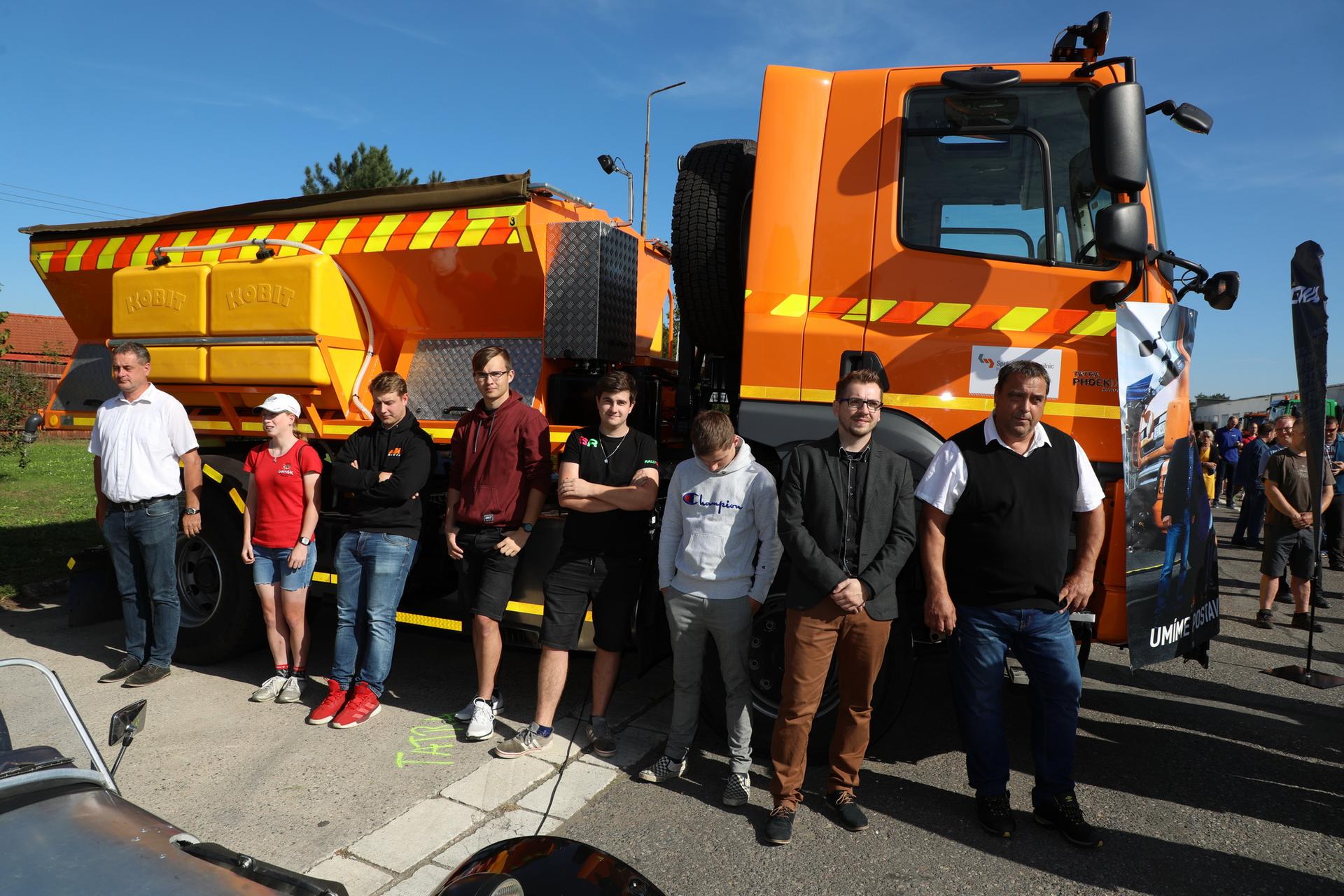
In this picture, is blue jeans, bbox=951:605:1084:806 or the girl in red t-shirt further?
the girl in red t-shirt

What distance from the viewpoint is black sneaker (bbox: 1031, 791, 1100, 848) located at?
3236 mm

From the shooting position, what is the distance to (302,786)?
142 inches

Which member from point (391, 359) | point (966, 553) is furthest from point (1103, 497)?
point (391, 359)

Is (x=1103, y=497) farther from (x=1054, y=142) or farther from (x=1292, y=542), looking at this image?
(x=1292, y=542)

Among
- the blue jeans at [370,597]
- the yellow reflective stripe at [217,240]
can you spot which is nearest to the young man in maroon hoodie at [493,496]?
the blue jeans at [370,597]

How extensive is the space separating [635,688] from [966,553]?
236 centimetres

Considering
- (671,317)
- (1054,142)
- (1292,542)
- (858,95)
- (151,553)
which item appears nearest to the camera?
(1054,142)

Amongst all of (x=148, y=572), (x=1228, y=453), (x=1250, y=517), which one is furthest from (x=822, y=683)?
(x=1228, y=453)

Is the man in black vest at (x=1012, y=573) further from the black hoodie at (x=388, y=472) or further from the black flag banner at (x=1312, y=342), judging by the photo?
the black hoodie at (x=388, y=472)

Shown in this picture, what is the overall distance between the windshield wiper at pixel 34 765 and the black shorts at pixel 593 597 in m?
2.26

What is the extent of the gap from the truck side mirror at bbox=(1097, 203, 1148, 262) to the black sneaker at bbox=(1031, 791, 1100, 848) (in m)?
2.11

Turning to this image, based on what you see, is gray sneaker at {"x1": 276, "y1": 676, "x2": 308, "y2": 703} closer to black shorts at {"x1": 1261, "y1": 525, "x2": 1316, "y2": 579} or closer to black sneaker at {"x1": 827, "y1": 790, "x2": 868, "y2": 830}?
black sneaker at {"x1": 827, "y1": 790, "x2": 868, "y2": 830}

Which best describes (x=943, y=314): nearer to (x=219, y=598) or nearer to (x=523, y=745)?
(x=523, y=745)

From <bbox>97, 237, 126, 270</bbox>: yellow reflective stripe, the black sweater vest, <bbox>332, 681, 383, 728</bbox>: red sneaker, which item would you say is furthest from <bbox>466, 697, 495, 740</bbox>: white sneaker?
<bbox>97, 237, 126, 270</bbox>: yellow reflective stripe
